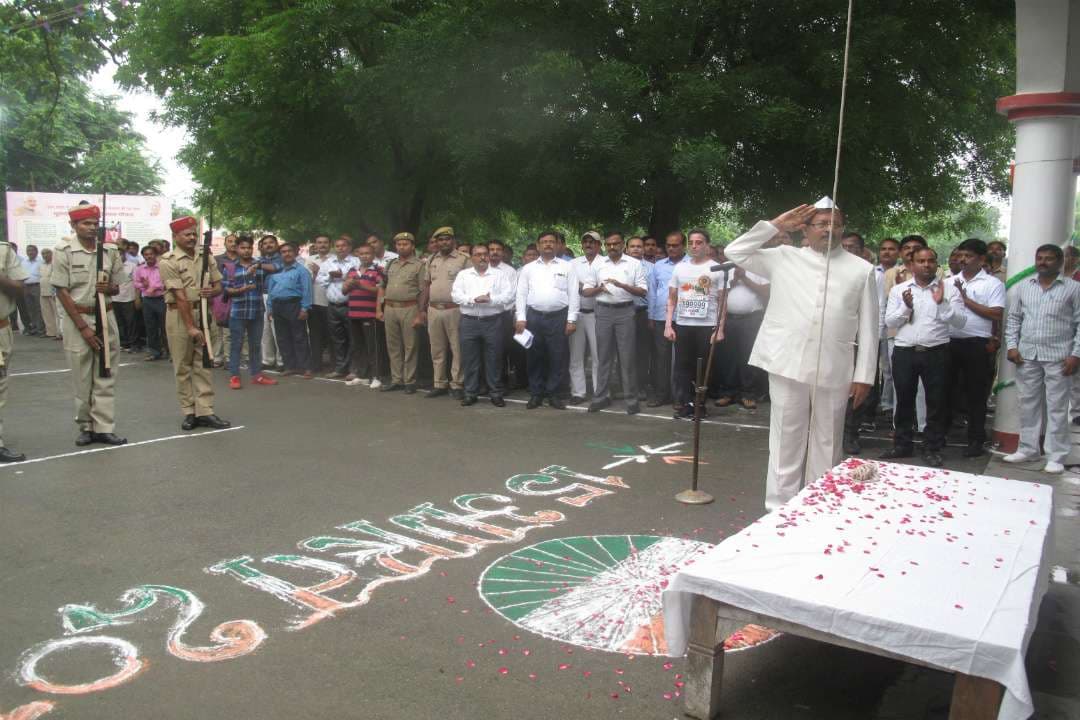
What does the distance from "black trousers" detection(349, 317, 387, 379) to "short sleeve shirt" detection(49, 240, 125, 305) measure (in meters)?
4.19

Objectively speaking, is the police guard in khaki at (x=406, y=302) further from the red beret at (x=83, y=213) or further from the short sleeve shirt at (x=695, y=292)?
the red beret at (x=83, y=213)

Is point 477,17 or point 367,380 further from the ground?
point 477,17

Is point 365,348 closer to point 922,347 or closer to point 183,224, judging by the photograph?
point 183,224

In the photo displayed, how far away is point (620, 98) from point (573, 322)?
4122 millimetres

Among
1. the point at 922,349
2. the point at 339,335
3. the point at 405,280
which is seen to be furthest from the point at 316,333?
the point at 922,349

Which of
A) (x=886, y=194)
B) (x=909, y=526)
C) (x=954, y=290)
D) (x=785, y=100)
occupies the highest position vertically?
(x=785, y=100)

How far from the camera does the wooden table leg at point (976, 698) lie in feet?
9.03

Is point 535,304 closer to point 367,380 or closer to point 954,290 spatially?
point 367,380

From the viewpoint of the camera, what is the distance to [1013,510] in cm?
417

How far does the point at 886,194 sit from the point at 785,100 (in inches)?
115

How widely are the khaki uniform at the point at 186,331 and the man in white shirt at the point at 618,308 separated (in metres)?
4.31

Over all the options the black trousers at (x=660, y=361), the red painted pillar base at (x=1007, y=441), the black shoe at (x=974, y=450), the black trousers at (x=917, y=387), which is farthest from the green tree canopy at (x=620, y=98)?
the red painted pillar base at (x=1007, y=441)

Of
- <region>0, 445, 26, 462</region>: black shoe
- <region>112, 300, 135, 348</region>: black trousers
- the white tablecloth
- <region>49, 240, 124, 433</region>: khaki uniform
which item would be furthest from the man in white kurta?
<region>112, 300, 135, 348</region>: black trousers

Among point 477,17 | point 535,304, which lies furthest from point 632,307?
point 477,17
